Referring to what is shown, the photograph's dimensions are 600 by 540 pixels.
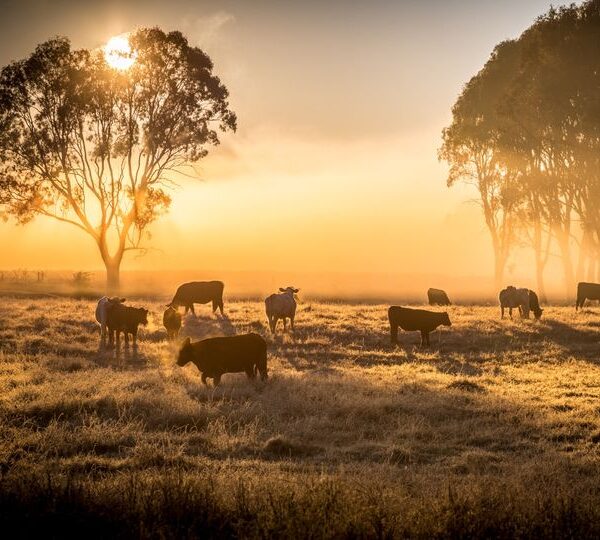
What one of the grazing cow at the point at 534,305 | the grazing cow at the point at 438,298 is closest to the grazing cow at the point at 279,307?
the grazing cow at the point at 534,305

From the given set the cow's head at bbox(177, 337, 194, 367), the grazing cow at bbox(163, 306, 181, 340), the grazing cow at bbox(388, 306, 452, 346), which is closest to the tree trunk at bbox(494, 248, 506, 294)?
the grazing cow at bbox(388, 306, 452, 346)

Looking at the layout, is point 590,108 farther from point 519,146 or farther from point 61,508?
point 61,508

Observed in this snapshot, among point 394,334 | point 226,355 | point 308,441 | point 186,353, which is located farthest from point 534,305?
point 308,441

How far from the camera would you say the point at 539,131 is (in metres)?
39.1

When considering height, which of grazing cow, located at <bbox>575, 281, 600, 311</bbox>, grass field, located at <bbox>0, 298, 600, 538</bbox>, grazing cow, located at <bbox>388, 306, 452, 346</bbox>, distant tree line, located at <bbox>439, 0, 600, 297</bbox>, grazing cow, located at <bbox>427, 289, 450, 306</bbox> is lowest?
grass field, located at <bbox>0, 298, 600, 538</bbox>

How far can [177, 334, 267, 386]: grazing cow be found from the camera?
565 inches

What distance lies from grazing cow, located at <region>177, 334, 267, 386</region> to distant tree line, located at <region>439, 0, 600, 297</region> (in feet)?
93.8

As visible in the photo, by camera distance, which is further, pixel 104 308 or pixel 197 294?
pixel 197 294

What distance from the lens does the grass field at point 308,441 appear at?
19.0ft

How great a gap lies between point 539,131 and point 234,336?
Result: 1246 inches

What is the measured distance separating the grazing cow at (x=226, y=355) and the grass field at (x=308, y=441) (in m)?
0.37

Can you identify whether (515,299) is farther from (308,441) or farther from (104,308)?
(308,441)

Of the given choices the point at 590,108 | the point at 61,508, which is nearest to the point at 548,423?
the point at 61,508

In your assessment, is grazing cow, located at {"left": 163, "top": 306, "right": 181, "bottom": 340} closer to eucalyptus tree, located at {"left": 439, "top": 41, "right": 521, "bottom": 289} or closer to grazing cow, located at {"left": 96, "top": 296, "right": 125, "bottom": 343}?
grazing cow, located at {"left": 96, "top": 296, "right": 125, "bottom": 343}
